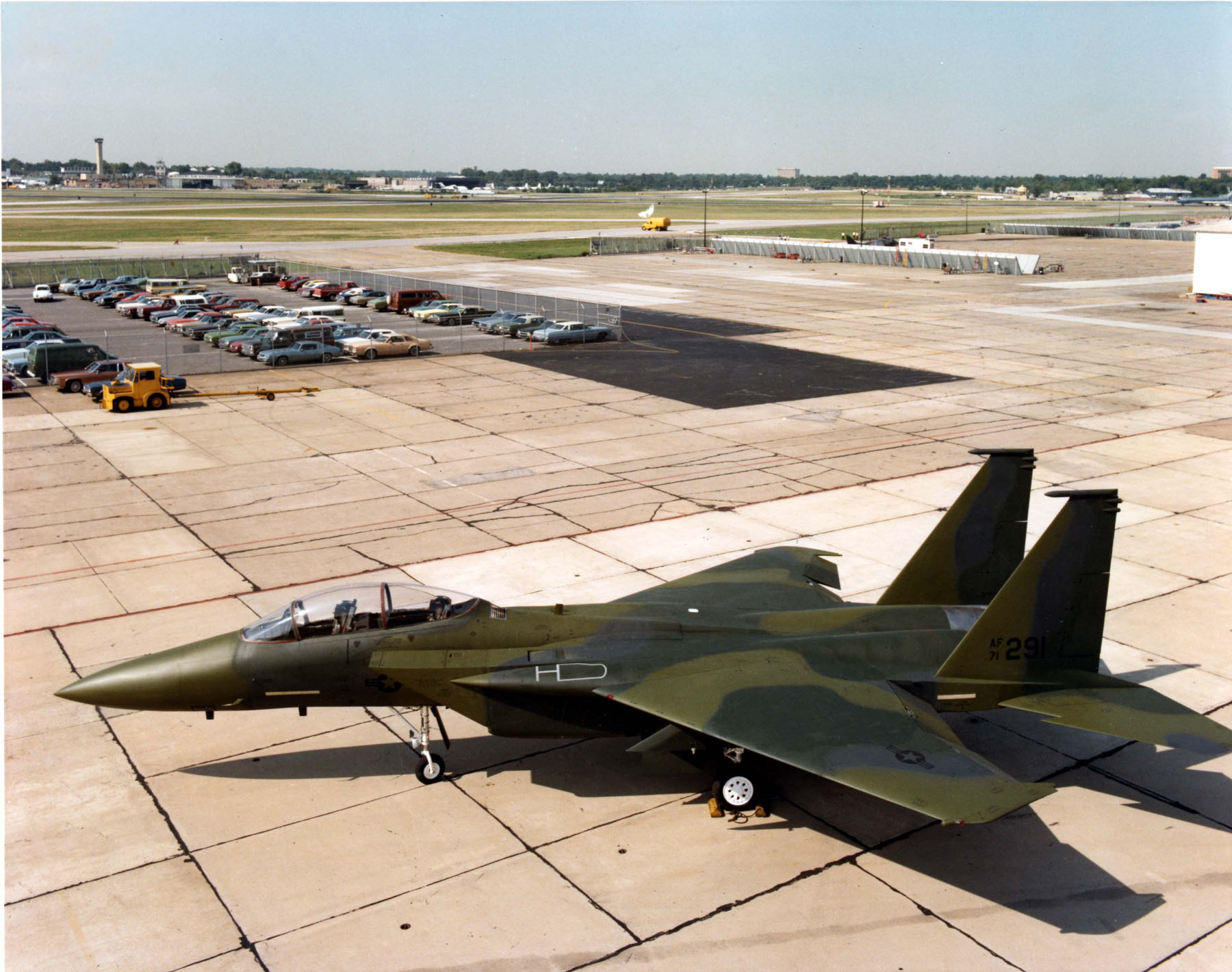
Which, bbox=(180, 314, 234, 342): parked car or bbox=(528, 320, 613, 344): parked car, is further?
bbox=(180, 314, 234, 342): parked car

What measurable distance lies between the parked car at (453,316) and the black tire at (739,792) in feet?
172

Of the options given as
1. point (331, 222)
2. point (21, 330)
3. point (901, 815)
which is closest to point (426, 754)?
point (901, 815)

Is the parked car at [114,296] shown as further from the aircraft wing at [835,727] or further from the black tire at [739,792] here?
the black tire at [739,792]

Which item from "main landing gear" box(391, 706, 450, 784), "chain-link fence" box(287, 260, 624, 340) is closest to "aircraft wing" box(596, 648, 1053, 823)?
"main landing gear" box(391, 706, 450, 784)

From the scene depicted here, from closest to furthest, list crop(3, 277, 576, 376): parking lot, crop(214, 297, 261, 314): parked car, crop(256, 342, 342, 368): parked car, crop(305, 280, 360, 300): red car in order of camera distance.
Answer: crop(256, 342, 342, 368): parked car, crop(3, 277, 576, 376): parking lot, crop(214, 297, 261, 314): parked car, crop(305, 280, 360, 300): red car

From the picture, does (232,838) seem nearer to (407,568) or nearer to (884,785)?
(884,785)

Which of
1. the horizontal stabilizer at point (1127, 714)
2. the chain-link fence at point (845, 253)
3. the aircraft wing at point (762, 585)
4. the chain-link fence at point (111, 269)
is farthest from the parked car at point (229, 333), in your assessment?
the chain-link fence at point (845, 253)

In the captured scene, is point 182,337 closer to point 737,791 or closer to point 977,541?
point 977,541

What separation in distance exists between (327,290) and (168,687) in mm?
65292

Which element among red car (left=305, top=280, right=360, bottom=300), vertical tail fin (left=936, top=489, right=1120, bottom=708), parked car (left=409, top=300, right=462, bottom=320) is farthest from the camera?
red car (left=305, top=280, right=360, bottom=300)

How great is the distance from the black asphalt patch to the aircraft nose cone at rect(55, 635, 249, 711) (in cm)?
2758

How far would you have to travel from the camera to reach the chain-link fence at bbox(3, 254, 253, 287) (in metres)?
87.6

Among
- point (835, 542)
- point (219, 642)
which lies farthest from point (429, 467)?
point (219, 642)

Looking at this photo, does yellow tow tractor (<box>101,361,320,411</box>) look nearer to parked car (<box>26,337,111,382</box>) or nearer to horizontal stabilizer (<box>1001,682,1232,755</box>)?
parked car (<box>26,337,111,382</box>)
